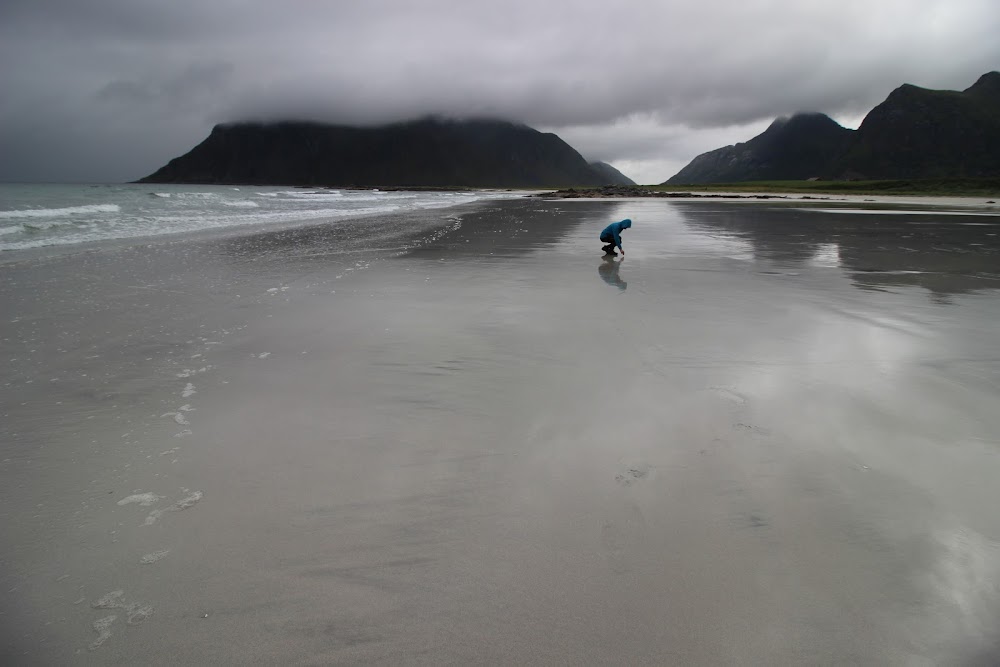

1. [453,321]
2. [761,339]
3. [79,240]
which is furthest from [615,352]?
[79,240]

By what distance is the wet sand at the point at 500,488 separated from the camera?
2.11 m

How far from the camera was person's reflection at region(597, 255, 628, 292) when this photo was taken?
9.56 metres

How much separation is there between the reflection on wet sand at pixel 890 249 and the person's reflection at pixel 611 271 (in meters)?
3.62

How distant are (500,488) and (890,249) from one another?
616 inches

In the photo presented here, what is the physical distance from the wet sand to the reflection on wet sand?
325 centimetres

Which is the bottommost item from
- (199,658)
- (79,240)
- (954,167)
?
(199,658)

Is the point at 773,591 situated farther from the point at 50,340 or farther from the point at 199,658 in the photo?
the point at 50,340

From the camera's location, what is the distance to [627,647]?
202 centimetres

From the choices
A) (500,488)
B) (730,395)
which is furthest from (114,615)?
(730,395)

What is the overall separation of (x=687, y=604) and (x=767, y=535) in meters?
0.72

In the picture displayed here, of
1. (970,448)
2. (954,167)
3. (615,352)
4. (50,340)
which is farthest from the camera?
(954,167)

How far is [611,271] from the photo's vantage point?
1095 centimetres

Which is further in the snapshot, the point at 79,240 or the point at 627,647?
the point at 79,240

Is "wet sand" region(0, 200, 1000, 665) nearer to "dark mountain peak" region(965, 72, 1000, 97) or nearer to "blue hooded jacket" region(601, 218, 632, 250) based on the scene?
"blue hooded jacket" region(601, 218, 632, 250)
